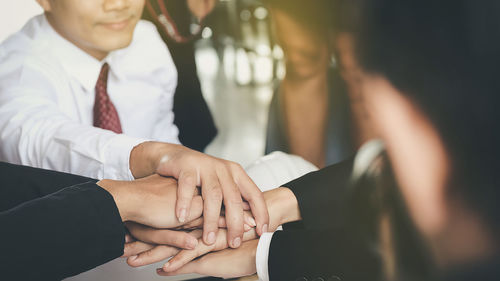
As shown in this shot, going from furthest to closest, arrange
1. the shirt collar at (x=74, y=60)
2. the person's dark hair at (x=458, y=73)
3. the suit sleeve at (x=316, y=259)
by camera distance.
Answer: the shirt collar at (x=74, y=60)
the suit sleeve at (x=316, y=259)
the person's dark hair at (x=458, y=73)

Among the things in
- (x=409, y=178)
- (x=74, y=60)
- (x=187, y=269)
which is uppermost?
(x=74, y=60)

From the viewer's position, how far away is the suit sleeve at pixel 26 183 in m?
1.02

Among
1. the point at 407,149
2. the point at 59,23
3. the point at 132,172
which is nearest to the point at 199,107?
the point at 132,172

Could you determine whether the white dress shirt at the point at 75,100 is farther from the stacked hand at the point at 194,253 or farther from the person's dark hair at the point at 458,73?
the person's dark hair at the point at 458,73

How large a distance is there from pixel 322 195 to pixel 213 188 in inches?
9.7

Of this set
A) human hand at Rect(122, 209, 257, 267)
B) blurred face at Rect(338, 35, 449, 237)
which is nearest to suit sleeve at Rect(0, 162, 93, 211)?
human hand at Rect(122, 209, 257, 267)

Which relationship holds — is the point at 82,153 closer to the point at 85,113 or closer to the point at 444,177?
the point at 85,113

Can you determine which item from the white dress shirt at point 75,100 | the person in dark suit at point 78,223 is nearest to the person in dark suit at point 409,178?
the person in dark suit at point 78,223

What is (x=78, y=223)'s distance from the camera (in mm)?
815

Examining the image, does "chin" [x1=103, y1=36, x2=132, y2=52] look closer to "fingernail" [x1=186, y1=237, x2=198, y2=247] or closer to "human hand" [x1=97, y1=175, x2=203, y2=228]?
"human hand" [x1=97, y1=175, x2=203, y2=228]

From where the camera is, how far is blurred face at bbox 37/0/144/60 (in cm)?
120

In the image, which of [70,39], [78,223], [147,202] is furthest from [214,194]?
[70,39]

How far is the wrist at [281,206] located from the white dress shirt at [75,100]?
1.01 feet

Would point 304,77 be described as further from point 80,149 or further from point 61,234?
point 61,234
